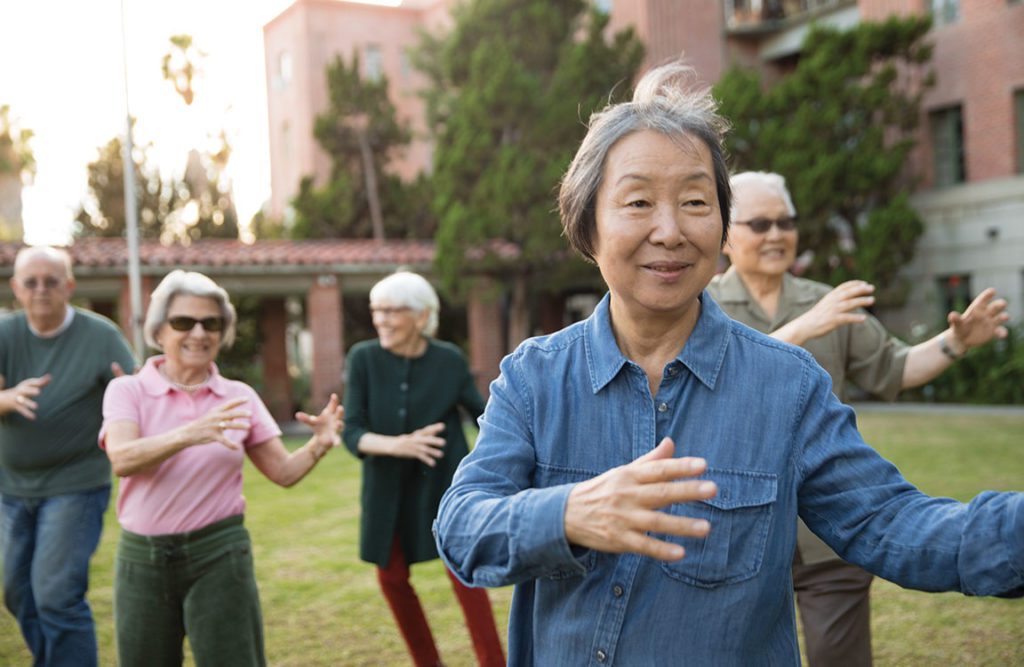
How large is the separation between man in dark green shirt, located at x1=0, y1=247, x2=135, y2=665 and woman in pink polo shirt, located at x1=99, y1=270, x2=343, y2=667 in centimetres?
107

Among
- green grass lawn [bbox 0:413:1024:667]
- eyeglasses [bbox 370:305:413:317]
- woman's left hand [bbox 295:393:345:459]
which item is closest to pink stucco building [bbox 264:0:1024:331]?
green grass lawn [bbox 0:413:1024:667]

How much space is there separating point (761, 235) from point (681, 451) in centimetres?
224

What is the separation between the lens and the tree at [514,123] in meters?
21.1

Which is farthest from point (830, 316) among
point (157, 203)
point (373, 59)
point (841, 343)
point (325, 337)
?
point (373, 59)

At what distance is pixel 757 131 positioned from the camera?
21.1 meters

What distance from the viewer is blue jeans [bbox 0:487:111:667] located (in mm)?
4309

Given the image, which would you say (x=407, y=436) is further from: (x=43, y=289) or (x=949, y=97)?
(x=949, y=97)

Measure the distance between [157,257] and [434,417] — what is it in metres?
17.0

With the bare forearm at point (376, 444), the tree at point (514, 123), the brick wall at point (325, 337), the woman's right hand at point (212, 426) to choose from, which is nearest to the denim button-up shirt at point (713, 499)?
the woman's right hand at point (212, 426)

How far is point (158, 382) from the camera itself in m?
3.66

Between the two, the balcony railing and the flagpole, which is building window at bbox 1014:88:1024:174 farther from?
the flagpole

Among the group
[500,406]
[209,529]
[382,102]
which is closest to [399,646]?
[209,529]

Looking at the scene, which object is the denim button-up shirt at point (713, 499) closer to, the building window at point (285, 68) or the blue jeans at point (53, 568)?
the blue jeans at point (53, 568)

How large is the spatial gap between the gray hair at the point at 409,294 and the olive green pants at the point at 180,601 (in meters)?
1.87
